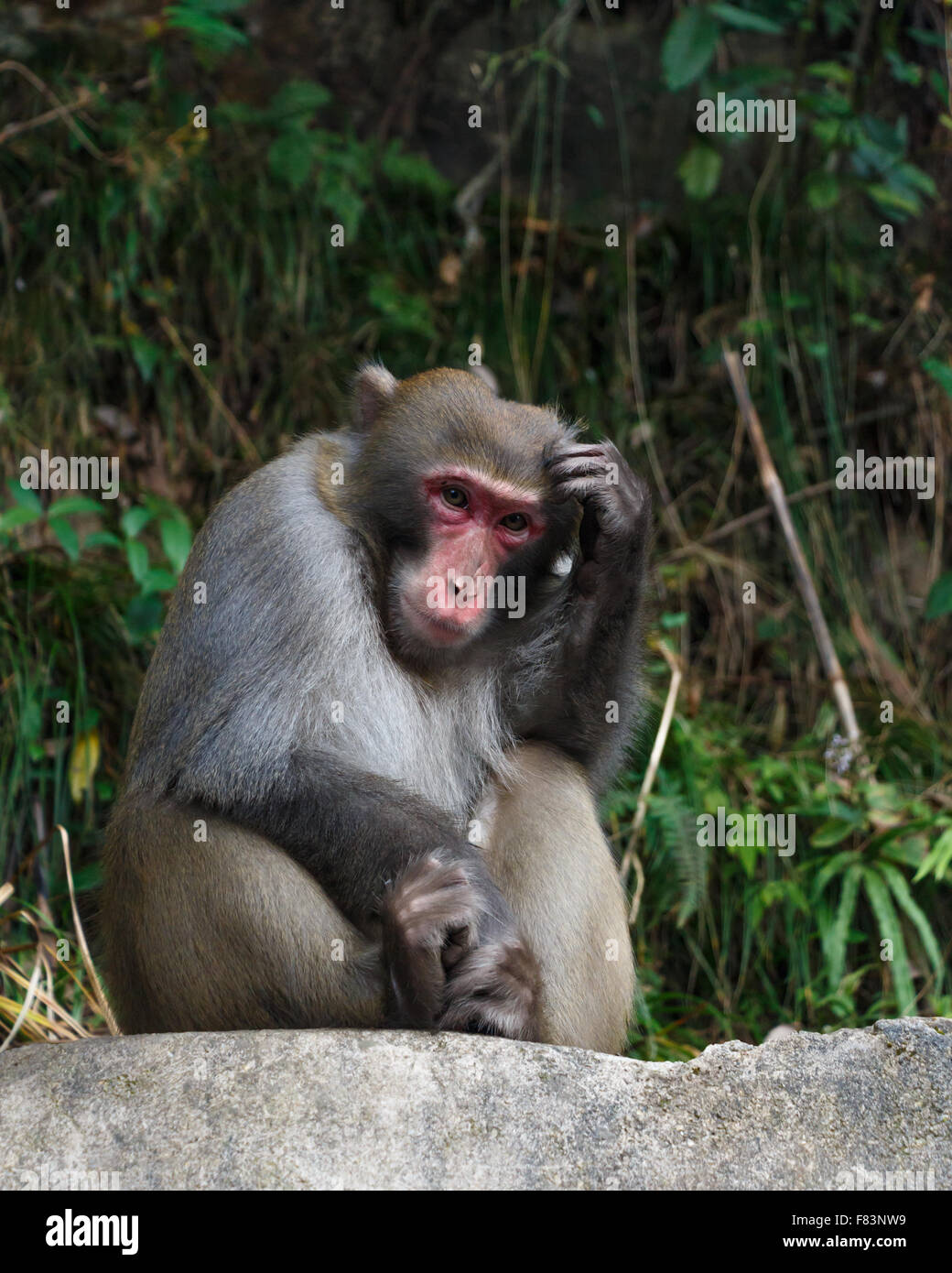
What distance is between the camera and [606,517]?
15.7ft

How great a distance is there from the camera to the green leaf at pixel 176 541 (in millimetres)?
6922

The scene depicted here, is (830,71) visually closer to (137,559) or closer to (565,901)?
(137,559)

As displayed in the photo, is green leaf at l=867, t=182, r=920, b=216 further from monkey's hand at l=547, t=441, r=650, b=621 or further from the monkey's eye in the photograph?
the monkey's eye

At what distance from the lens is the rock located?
352 centimetres

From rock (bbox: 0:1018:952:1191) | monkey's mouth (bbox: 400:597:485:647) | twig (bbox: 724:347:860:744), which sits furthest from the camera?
twig (bbox: 724:347:860:744)

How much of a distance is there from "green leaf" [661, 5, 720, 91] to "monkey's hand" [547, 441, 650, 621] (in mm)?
3553

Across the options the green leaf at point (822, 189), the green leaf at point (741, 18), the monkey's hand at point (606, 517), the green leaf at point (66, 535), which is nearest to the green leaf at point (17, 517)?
the green leaf at point (66, 535)

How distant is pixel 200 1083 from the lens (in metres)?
3.75

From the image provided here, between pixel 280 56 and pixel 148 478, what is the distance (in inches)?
116

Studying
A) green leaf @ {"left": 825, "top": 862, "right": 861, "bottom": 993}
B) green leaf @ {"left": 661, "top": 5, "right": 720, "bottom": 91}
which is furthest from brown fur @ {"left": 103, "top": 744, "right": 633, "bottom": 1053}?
green leaf @ {"left": 661, "top": 5, "right": 720, "bottom": 91}

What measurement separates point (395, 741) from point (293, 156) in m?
4.88

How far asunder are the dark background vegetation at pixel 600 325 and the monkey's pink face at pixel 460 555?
8.41 feet

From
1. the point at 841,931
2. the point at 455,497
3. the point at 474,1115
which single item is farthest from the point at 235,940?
the point at 841,931

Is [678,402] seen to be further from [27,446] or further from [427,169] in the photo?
[27,446]
